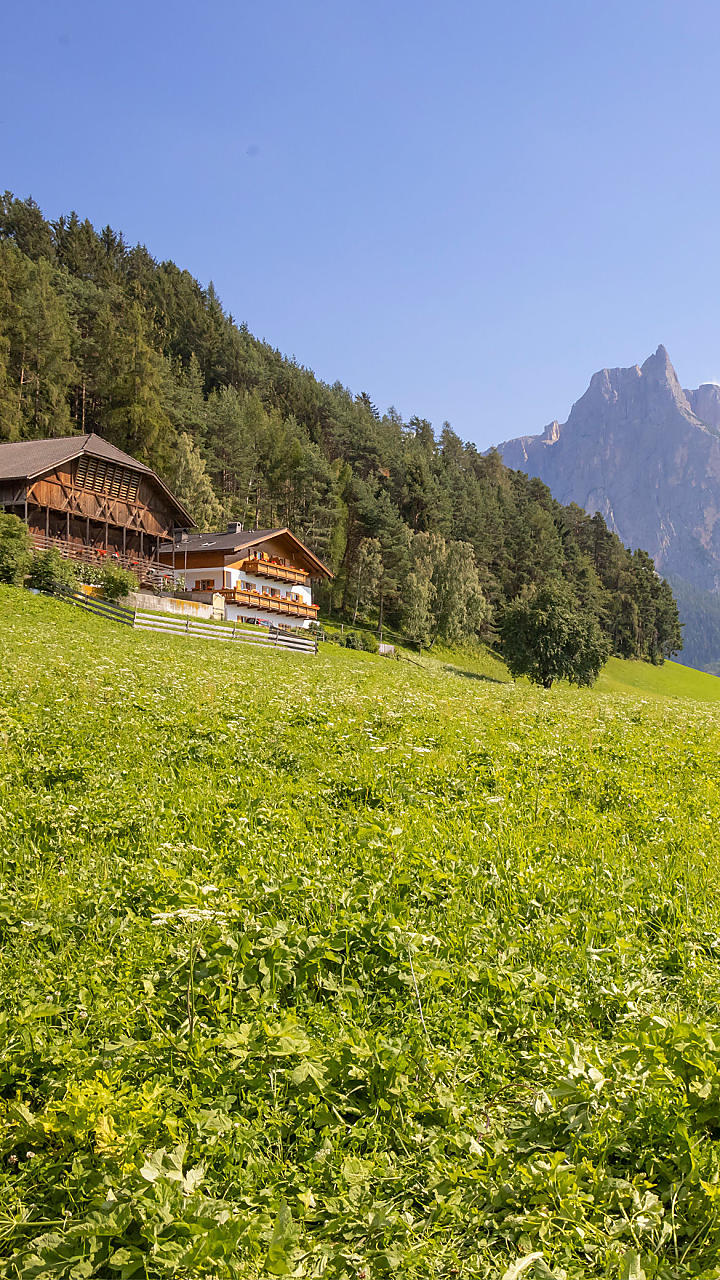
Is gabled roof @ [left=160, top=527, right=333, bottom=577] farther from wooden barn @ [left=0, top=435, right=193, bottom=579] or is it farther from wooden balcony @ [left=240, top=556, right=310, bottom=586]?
wooden barn @ [left=0, top=435, right=193, bottom=579]

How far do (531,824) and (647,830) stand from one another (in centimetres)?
122

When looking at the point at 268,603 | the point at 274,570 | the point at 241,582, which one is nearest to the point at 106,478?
the point at 241,582

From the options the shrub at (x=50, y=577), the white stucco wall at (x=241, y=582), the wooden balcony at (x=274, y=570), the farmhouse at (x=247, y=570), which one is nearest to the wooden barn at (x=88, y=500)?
the farmhouse at (x=247, y=570)

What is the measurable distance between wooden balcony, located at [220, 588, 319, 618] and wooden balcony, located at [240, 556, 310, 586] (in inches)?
69.6

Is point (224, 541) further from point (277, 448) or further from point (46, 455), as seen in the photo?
point (277, 448)

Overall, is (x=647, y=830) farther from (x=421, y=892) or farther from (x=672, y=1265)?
(x=672, y=1265)

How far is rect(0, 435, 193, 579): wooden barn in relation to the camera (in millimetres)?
53344

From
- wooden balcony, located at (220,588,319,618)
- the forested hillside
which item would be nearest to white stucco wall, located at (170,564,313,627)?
wooden balcony, located at (220,588,319,618)

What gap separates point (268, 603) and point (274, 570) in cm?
485

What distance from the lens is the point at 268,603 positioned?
61719mm

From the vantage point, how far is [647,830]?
25.2 ft

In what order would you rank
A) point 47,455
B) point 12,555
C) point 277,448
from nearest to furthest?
point 12,555
point 47,455
point 277,448

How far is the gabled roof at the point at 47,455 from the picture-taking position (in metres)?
52.6

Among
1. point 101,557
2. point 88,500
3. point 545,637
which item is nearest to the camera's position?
point 101,557
